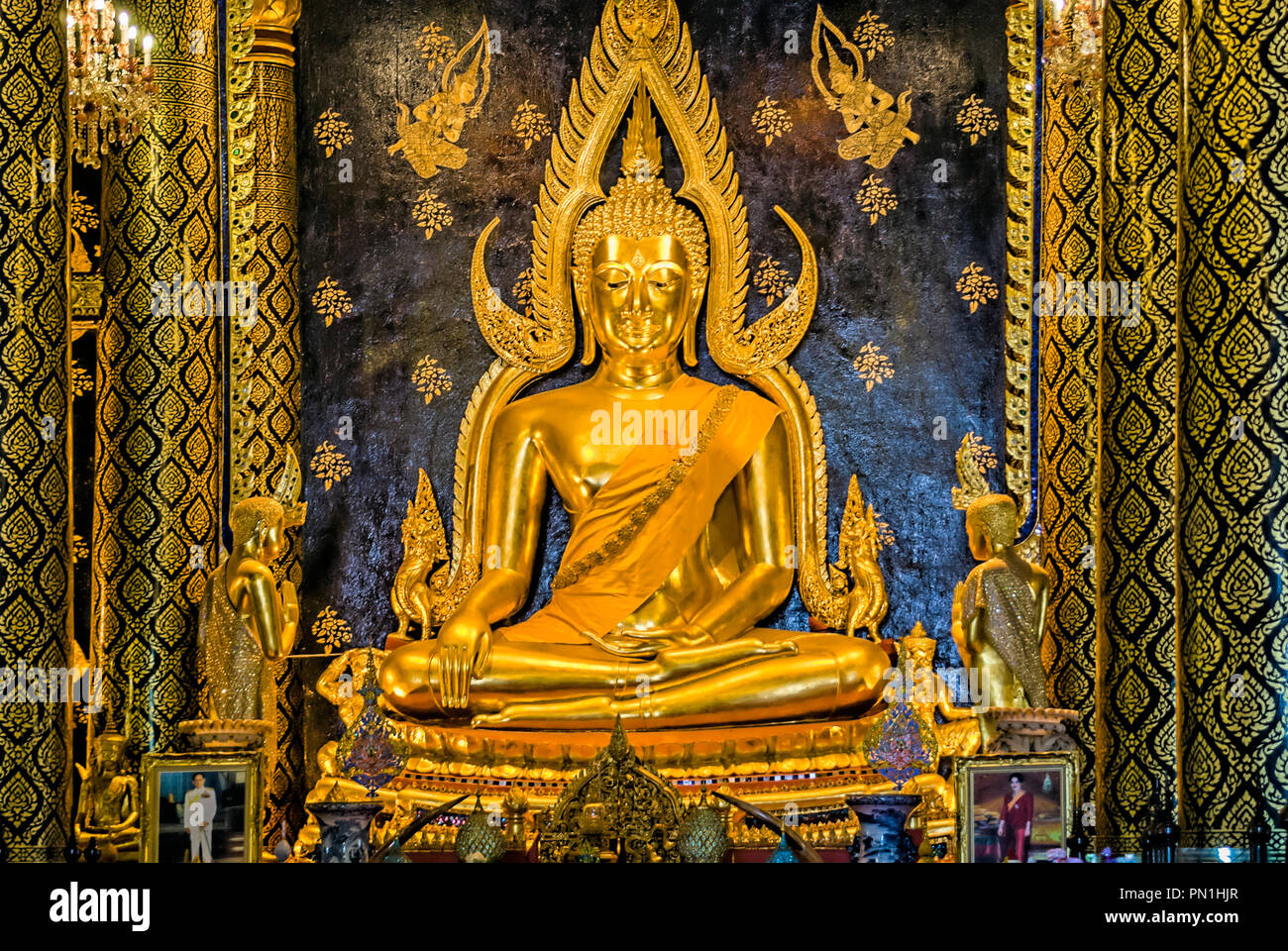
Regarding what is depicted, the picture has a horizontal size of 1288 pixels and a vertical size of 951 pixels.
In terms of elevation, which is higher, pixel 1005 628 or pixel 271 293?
pixel 271 293

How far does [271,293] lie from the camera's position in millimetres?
Result: 9609

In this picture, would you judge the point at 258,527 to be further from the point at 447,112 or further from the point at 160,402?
the point at 447,112

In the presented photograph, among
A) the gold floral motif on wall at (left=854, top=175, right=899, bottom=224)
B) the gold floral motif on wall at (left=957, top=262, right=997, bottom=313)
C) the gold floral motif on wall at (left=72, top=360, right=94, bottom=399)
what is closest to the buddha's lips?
the gold floral motif on wall at (left=854, top=175, right=899, bottom=224)

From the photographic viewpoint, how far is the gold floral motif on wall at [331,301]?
9.64 m

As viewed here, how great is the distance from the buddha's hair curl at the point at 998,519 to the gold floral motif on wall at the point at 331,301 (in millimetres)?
3281

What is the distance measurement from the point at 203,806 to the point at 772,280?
12.6 ft

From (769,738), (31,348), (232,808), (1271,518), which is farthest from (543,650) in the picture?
(1271,518)

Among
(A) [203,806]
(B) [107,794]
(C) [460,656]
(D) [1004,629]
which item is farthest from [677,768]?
(B) [107,794]

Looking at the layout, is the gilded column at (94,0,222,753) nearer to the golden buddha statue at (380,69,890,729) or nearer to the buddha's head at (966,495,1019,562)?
the golden buddha statue at (380,69,890,729)

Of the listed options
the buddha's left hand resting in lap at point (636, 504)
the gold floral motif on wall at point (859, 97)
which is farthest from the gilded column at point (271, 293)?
the gold floral motif on wall at point (859, 97)

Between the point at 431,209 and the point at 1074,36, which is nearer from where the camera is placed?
the point at 1074,36

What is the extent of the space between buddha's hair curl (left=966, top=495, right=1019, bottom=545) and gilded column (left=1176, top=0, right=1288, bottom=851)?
0.86 meters

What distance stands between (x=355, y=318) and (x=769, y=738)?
9.67 feet

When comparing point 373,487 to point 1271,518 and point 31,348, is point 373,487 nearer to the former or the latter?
point 31,348
